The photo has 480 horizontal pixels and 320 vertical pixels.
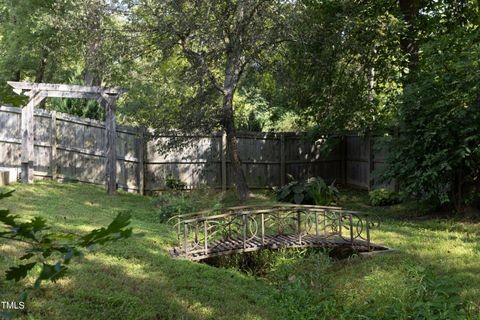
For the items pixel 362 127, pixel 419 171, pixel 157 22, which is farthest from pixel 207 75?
pixel 419 171

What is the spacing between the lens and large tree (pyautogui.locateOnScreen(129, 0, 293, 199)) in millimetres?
11094

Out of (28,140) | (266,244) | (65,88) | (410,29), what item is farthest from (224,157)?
(266,244)

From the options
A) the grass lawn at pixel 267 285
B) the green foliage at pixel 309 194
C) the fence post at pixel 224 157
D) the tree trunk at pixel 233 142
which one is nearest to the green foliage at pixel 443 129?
the grass lawn at pixel 267 285

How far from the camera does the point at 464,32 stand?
34.2 feet

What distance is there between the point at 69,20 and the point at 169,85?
14.3 ft

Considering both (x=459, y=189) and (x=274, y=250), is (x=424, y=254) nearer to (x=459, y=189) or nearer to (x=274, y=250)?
(x=274, y=250)

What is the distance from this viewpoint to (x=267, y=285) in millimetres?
5980

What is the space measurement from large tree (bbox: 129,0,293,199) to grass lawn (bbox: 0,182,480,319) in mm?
4650

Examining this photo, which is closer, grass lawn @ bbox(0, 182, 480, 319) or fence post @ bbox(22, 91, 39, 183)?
grass lawn @ bbox(0, 182, 480, 319)

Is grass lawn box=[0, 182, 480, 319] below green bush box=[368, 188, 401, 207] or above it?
below

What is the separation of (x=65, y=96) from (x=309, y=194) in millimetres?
6569

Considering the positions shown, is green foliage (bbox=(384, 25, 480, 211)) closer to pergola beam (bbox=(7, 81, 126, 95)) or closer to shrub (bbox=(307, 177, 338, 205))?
shrub (bbox=(307, 177, 338, 205))

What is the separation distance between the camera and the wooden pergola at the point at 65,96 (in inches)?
464

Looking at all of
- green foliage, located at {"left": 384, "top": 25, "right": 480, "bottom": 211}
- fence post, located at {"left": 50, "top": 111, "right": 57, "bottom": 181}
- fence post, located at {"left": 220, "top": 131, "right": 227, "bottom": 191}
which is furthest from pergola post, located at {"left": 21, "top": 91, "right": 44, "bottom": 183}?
green foliage, located at {"left": 384, "top": 25, "right": 480, "bottom": 211}
